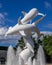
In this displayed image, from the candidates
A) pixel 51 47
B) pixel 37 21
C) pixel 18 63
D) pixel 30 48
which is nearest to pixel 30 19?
pixel 37 21

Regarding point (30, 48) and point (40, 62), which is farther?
point (40, 62)

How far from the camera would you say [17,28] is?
29.3m

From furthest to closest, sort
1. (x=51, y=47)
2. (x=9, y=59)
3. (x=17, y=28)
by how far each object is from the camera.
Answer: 1. (x=51, y=47)
2. (x=9, y=59)
3. (x=17, y=28)

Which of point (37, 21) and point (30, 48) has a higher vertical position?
point (37, 21)

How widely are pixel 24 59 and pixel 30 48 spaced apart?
1.24 meters

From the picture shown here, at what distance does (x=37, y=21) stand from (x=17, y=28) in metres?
2.19

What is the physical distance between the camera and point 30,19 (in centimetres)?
2969

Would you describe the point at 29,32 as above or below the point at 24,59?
above

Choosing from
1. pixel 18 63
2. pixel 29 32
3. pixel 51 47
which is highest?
pixel 51 47

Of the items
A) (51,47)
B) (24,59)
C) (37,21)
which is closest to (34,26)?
(37,21)

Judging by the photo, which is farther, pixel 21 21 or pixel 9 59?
pixel 9 59

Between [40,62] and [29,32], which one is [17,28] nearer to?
[29,32]

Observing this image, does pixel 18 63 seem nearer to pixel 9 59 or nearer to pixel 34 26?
pixel 9 59

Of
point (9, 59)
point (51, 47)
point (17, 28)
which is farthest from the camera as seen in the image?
point (51, 47)
